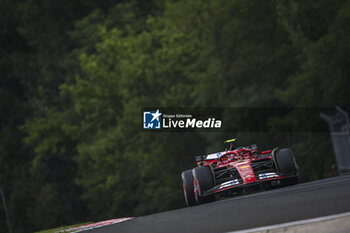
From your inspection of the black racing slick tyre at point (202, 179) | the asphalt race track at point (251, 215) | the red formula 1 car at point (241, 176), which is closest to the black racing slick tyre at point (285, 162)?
the red formula 1 car at point (241, 176)

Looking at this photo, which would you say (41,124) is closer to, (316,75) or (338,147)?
(316,75)

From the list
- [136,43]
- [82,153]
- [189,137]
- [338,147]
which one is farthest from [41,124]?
[338,147]

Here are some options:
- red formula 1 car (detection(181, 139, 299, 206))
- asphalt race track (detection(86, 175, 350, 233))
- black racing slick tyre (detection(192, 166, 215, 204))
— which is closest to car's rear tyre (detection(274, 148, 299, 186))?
red formula 1 car (detection(181, 139, 299, 206))

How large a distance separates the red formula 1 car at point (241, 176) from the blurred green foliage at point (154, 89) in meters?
19.9

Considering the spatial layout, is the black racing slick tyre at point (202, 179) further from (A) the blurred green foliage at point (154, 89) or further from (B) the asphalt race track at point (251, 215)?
(A) the blurred green foliage at point (154, 89)

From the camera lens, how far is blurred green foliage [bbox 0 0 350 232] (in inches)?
1404

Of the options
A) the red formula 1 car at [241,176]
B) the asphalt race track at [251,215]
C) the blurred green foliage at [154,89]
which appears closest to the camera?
the asphalt race track at [251,215]

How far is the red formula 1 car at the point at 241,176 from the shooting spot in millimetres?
12719

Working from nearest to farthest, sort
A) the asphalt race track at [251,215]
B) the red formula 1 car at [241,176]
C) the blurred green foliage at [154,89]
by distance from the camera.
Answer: the asphalt race track at [251,215] < the red formula 1 car at [241,176] < the blurred green foliage at [154,89]

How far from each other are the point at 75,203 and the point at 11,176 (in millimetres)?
7537

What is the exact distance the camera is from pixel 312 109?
35.2 m

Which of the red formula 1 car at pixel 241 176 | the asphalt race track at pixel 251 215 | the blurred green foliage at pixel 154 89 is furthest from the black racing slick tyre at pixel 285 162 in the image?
the blurred green foliage at pixel 154 89

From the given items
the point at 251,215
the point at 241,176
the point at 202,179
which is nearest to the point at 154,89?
the point at 202,179

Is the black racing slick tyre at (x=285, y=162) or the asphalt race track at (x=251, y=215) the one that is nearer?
the asphalt race track at (x=251, y=215)
